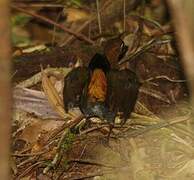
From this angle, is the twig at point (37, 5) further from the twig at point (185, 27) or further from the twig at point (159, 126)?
the twig at point (185, 27)

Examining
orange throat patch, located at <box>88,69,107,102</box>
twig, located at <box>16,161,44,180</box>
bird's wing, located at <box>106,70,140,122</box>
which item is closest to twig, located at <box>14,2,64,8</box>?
bird's wing, located at <box>106,70,140,122</box>

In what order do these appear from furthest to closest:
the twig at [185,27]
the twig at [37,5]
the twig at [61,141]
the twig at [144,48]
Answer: the twig at [37,5]
the twig at [144,48]
the twig at [61,141]
the twig at [185,27]

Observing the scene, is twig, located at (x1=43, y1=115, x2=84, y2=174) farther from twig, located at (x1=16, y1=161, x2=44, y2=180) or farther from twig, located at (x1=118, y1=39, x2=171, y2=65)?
twig, located at (x1=118, y1=39, x2=171, y2=65)

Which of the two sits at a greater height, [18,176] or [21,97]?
[21,97]

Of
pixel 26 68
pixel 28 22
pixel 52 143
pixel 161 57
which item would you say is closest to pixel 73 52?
pixel 26 68

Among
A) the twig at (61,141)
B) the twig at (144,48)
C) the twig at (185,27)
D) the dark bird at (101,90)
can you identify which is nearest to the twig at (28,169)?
the twig at (61,141)

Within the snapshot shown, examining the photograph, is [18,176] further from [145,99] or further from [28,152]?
[145,99]
